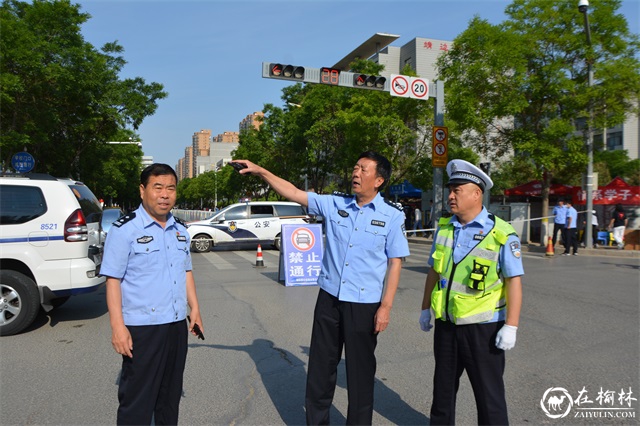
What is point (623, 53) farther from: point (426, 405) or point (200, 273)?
point (426, 405)

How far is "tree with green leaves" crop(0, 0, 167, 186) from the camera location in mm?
14734

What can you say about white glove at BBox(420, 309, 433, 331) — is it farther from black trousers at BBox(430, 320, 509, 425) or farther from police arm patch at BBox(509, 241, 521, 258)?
police arm patch at BBox(509, 241, 521, 258)

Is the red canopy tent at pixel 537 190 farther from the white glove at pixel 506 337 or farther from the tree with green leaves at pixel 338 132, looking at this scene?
the white glove at pixel 506 337

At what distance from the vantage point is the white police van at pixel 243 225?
17219 millimetres

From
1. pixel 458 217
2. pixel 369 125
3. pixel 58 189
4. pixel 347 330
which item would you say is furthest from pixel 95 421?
pixel 369 125

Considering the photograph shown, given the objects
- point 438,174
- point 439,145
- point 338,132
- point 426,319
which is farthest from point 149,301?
point 338,132

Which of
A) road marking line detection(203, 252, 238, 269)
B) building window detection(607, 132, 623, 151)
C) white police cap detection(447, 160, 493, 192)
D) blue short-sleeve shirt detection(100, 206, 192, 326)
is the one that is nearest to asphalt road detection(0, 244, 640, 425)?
blue short-sleeve shirt detection(100, 206, 192, 326)

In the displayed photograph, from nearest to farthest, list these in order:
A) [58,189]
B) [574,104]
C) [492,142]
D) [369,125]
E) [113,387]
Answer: [113,387] < [58,189] < [574,104] < [492,142] < [369,125]

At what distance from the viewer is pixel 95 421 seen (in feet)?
12.0

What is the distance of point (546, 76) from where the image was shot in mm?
18422

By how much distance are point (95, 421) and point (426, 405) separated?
2.47 m

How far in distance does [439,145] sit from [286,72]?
6.62 m

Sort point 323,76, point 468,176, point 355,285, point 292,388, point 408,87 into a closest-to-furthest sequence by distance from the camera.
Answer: point 468,176 → point 355,285 → point 292,388 → point 323,76 → point 408,87

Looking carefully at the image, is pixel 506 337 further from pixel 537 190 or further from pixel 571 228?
pixel 537 190
